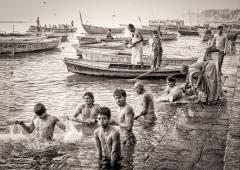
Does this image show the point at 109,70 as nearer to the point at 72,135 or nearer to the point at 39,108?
the point at 72,135

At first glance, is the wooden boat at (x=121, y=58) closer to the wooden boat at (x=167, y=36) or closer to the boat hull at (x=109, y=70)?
the boat hull at (x=109, y=70)

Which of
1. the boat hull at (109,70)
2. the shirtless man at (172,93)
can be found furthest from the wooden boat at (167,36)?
the shirtless man at (172,93)

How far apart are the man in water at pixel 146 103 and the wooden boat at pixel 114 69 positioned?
7933mm

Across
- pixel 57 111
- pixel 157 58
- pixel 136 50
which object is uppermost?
pixel 136 50

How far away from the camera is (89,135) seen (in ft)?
29.3

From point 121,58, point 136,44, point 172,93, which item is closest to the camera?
point 172,93

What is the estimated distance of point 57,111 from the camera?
41.6 feet

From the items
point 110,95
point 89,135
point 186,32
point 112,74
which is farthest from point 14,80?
point 186,32

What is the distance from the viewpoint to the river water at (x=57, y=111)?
7.42 meters

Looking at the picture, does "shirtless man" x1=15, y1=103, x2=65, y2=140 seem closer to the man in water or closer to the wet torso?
the wet torso

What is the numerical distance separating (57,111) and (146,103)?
4.78 metres

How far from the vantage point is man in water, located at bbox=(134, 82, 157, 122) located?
339 inches

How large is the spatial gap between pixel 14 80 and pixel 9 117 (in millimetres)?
8181

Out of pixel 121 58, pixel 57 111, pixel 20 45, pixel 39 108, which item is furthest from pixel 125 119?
pixel 20 45
